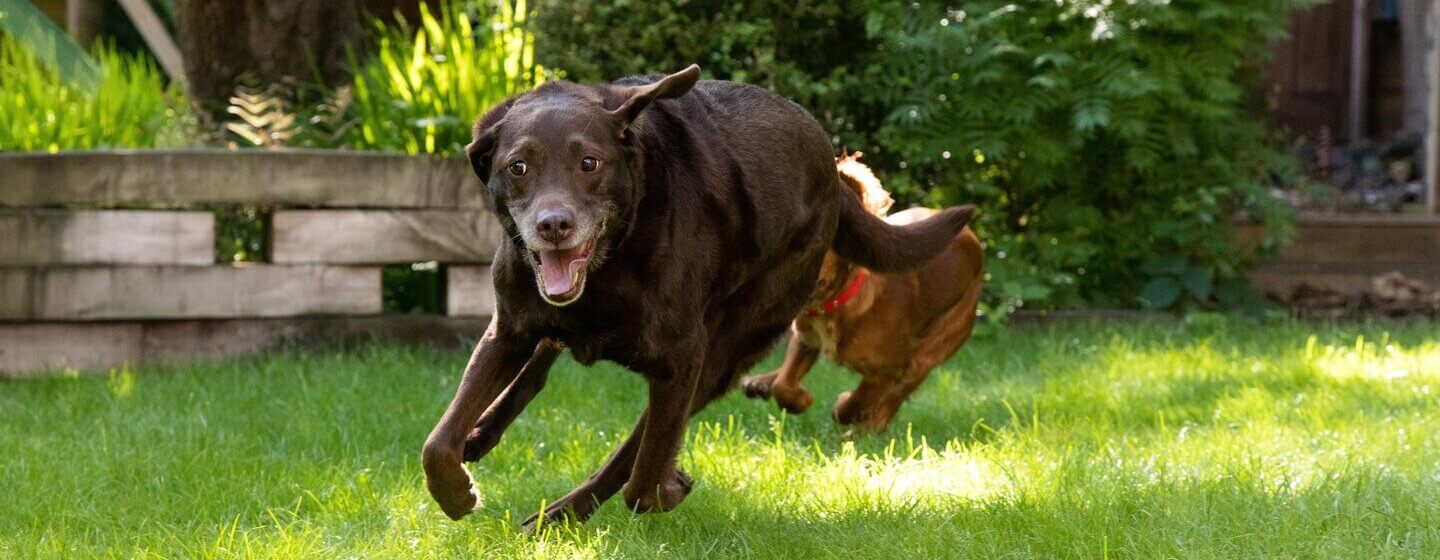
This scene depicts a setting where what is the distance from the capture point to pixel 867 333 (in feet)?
17.1

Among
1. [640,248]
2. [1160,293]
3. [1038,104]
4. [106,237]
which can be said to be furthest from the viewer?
[1160,293]

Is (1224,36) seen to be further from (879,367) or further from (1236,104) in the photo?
(879,367)

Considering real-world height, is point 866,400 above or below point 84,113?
below

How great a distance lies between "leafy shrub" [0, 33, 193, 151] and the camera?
6.48 meters

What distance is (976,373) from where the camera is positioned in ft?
20.8

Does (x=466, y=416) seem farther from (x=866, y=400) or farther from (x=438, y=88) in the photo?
(x=438, y=88)

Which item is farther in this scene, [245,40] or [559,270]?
[245,40]

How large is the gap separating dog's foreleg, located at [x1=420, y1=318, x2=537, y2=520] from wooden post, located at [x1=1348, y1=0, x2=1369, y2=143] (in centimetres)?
1254

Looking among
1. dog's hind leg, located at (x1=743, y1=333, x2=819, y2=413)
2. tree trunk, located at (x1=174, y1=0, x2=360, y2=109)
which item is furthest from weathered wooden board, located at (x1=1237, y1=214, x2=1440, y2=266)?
tree trunk, located at (x1=174, y1=0, x2=360, y2=109)

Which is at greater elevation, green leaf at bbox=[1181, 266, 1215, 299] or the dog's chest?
the dog's chest

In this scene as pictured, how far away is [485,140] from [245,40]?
191 inches

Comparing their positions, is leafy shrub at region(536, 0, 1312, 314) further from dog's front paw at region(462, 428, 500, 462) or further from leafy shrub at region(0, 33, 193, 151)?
dog's front paw at region(462, 428, 500, 462)

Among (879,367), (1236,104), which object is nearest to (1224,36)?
(1236,104)

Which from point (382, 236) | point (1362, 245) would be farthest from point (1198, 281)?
point (382, 236)
